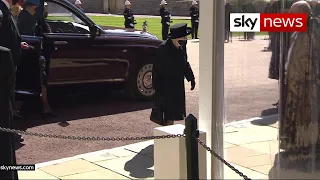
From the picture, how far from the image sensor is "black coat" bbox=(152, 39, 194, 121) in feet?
22.1

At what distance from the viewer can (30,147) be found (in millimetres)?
7449

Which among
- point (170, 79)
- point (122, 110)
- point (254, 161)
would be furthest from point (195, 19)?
point (254, 161)

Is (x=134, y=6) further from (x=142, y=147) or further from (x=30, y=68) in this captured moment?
(x=142, y=147)

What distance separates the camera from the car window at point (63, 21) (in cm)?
951

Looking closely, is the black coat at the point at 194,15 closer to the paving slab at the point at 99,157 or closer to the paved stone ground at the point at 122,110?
the paved stone ground at the point at 122,110

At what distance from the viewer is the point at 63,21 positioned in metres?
9.70

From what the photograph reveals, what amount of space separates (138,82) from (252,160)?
4.90m

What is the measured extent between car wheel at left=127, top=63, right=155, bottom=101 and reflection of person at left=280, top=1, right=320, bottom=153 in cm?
501

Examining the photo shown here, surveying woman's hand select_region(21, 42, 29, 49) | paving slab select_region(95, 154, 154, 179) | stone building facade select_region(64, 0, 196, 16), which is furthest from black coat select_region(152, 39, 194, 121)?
stone building facade select_region(64, 0, 196, 16)

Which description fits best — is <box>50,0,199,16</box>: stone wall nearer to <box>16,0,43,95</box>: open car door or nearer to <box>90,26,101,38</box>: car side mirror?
<box>90,26,101,38</box>: car side mirror

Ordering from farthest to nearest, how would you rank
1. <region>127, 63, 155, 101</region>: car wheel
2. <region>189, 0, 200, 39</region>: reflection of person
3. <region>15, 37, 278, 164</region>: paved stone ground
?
<region>189, 0, 200, 39</region>: reflection of person → <region>127, 63, 155, 101</region>: car wheel → <region>15, 37, 278, 164</region>: paved stone ground

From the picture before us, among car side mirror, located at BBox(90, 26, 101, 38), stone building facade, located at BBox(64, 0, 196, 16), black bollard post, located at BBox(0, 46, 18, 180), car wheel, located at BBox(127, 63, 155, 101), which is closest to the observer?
black bollard post, located at BBox(0, 46, 18, 180)

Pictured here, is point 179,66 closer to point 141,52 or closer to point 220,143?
point 220,143

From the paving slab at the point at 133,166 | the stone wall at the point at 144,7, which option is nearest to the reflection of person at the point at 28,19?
the paving slab at the point at 133,166
